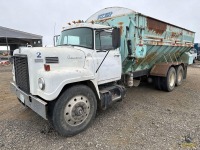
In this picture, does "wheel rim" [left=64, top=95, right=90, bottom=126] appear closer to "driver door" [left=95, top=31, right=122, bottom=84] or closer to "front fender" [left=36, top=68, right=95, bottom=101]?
"front fender" [left=36, top=68, right=95, bottom=101]

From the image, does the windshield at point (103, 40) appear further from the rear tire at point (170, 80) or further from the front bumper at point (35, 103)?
the rear tire at point (170, 80)

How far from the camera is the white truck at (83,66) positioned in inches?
121

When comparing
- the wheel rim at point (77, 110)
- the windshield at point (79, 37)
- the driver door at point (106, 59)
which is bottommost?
the wheel rim at point (77, 110)

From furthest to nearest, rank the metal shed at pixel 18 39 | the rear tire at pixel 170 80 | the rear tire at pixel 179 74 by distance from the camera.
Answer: the metal shed at pixel 18 39 → the rear tire at pixel 179 74 → the rear tire at pixel 170 80

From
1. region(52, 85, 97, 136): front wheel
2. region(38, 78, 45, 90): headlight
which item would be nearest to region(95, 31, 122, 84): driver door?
region(52, 85, 97, 136): front wheel

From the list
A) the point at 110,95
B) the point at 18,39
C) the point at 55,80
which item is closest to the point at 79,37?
the point at 55,80

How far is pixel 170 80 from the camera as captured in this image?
690cm

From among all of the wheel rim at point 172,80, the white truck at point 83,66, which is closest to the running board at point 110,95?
the white truck at point 83,66

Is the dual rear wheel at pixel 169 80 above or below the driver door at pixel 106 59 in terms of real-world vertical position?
below

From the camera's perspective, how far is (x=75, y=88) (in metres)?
3.32

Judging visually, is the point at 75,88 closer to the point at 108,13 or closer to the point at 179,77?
the point at 108,13

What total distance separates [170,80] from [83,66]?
4703 millimetres

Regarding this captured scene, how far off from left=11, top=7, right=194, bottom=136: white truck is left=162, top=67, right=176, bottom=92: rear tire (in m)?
1.22

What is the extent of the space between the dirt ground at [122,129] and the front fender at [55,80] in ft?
3.27
